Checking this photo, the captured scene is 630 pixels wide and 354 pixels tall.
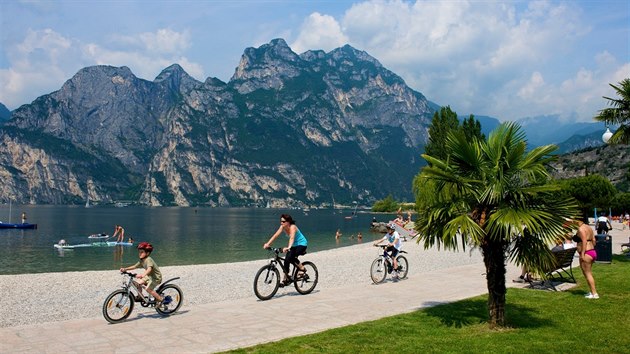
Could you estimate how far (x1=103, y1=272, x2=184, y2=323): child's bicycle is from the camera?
9930 mm

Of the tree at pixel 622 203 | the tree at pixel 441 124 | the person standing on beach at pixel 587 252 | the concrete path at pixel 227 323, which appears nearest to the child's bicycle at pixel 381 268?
the concrete path at pixel 227 323

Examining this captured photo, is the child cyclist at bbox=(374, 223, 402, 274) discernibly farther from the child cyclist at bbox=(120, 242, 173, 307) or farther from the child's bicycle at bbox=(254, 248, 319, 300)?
the child cyclist at bbox=(120, 242, 173, 307)

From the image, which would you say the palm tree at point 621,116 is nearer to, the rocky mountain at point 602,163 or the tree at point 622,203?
the tree at point 622,203

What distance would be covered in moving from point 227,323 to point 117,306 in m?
2.46

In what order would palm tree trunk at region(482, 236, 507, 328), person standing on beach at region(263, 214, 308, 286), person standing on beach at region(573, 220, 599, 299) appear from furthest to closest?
person standing on beach at region(263, 214, 308, 286)
person standing on beach at region(573, 220, 599, 299)
palm tree trunk at region(482, 236, 507, 328)

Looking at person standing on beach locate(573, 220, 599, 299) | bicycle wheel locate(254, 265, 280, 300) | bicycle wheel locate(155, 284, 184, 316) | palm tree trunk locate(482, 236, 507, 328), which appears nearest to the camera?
palm tree trunk locate(482, 236, 507, 328)

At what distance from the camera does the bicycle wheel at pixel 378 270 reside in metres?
15.5

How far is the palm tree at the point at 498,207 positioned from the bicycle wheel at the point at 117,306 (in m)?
6.39

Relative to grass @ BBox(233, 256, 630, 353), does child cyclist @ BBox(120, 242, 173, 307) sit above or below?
above

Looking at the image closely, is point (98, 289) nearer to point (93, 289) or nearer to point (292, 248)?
point (93, 289)

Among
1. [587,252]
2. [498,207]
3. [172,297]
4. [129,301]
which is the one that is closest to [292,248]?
[172,297]

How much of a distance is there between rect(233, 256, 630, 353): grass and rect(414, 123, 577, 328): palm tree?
0.82 m

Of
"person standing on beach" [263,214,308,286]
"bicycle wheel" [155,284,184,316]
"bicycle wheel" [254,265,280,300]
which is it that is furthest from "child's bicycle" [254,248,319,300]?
"bicycle wheel" [155,284,184,316]

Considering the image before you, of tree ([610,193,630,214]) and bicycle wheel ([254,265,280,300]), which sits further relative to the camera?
tree ([610,193,630,214])
